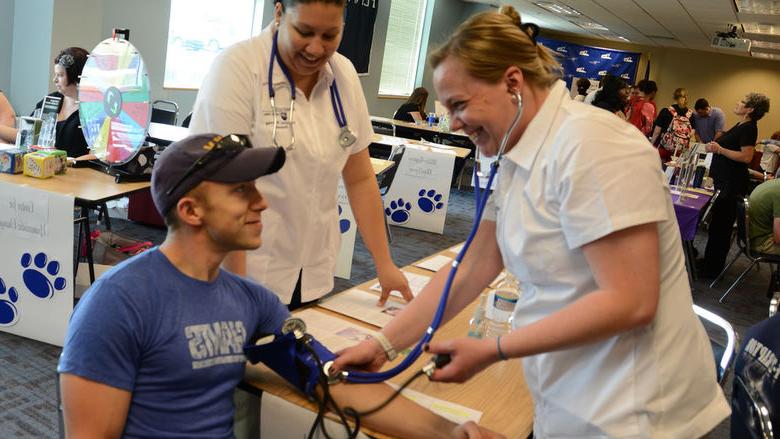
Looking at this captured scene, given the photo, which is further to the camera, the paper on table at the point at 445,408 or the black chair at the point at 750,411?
the black chair at the point at 750,411

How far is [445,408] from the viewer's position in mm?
1428

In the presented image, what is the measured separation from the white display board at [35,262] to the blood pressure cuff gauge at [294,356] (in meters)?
1.79

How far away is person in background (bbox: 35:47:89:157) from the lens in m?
3.76

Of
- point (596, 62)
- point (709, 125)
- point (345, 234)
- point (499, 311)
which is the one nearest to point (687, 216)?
point (345, 234)

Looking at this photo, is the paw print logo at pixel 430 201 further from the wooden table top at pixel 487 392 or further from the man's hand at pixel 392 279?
the wooden table top at pixel 487 392

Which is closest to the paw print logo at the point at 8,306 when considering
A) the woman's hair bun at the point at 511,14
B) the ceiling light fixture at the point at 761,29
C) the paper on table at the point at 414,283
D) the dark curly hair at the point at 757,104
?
the paper on table at the point at 414,283

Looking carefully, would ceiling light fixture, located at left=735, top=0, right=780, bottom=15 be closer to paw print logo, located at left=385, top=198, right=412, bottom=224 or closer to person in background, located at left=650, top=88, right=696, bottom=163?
person in background, located at left=650, top=88, right=696, bottom=163

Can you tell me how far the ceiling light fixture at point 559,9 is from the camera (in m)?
11.2

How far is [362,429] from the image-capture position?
4.26 feet

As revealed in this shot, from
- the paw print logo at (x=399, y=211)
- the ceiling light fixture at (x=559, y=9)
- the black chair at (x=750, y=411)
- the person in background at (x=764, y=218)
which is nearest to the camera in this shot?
the black chair at (x=750, y=411)

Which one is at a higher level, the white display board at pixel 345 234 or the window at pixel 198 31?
the window at pixel 198 31

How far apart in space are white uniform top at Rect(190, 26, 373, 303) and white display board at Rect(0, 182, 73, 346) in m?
1.46

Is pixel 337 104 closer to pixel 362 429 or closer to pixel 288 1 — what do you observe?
pixel 288 1

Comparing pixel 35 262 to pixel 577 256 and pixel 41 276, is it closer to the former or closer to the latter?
pixel 41 276
